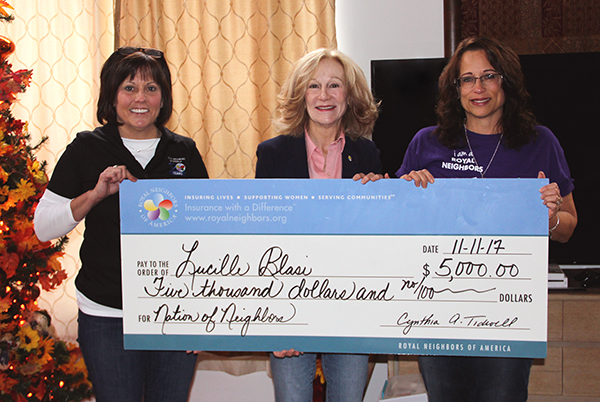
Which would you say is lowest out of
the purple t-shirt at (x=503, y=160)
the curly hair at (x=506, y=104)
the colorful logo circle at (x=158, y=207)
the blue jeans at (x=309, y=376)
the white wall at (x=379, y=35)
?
the blue jeans at (x=309, y=376)

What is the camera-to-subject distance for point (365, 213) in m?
1.29

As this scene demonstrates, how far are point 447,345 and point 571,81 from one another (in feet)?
5.72

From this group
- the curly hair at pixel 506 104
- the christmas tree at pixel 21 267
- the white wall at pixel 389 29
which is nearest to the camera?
the curly hair at pixel 506 104

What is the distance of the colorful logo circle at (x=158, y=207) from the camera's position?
132 centimetres

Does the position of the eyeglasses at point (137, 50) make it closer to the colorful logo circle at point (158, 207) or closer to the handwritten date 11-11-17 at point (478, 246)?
the colorful logo circle at point (158, 207)

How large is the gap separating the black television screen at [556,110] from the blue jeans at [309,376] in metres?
1.28

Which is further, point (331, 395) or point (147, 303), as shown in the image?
point (331, 395)

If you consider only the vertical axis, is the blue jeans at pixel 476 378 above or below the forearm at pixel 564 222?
below

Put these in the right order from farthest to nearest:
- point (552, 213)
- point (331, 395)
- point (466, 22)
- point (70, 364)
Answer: point (466, 22)
point (70, 364)
point (331, 395)
point (552, 213)

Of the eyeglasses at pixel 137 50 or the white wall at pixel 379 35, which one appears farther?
the white wall at pixel 379 35

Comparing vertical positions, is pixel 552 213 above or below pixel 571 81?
below

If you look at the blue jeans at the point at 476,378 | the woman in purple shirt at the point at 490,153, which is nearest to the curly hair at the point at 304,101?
the woman in purple shirt at the point at 490,153

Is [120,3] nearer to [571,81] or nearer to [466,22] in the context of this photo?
[466,22]

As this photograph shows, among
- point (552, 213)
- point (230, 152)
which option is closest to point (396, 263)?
point (552, 213)
